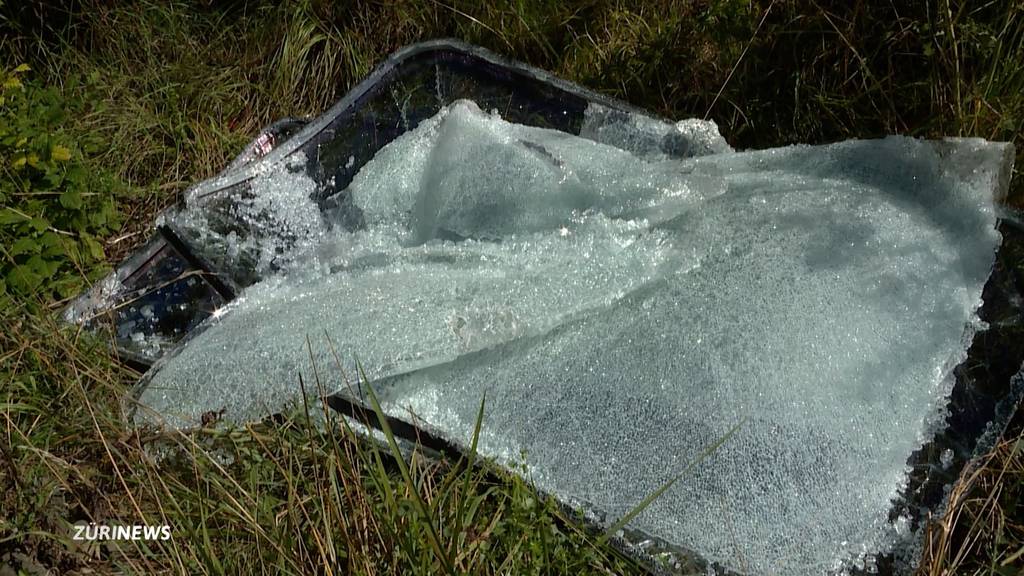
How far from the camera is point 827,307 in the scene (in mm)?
1823

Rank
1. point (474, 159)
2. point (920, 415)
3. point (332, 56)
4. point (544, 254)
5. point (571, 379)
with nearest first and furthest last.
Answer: point (920, 415)
point (571, 379)
point (544, 254)
point (474, 159)
point (332, 56)

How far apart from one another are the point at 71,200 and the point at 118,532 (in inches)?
45.2

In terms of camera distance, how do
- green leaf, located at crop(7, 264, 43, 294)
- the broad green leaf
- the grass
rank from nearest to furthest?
1. the grass
2. green leaf, located at crop(7, 264, 43, 294)
3. the broad green leaf

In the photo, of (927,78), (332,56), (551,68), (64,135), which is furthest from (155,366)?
(927,78)

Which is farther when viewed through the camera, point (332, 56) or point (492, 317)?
point (332, 56)

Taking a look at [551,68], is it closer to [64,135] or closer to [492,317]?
[492,317]

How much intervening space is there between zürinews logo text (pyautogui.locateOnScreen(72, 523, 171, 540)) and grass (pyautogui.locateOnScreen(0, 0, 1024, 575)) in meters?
0.02

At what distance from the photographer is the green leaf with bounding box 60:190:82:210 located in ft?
7.92

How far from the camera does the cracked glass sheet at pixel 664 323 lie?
65.6 inches

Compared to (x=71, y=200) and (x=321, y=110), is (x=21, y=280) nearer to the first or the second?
(x=71, y=200)

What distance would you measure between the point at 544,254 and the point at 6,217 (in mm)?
1415

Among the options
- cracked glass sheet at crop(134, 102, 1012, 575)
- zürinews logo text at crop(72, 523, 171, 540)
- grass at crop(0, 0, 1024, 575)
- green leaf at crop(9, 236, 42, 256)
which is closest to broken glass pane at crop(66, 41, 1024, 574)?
cracked glass sheet at crop(134, 102, 1012, 575)

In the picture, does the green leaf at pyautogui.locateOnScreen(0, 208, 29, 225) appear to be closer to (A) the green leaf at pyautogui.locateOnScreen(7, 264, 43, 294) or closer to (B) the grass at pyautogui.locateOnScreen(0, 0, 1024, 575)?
(A) the green leaf at pyautogui.locateOnScreen(7, 264, 43, 294)

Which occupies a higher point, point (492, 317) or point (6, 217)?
point (6, 217)
